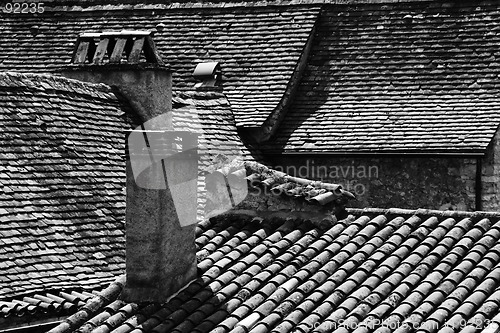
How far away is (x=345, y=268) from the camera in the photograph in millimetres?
10117

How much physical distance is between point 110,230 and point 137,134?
394cm

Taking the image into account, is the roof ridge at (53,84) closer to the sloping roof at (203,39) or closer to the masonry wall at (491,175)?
the sloping roof at (203,39)

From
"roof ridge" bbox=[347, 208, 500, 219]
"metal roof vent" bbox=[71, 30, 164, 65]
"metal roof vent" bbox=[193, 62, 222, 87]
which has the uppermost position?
"metal roof vent" bbox=[71, 30, 164, 65]

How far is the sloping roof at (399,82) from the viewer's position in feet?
60.2

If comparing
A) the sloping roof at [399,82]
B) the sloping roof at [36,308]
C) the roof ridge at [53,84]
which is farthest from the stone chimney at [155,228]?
the sloping roof at [399,82]

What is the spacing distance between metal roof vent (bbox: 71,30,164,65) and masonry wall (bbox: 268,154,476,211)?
356 cm

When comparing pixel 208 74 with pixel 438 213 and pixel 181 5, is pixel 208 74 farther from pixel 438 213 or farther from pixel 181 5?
pixel 438 213

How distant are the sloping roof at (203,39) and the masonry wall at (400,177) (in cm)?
136

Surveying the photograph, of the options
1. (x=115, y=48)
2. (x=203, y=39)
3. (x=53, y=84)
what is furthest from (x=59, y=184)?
(x=203, y=39)

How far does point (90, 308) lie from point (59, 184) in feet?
13.4

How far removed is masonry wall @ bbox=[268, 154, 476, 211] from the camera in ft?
59.5

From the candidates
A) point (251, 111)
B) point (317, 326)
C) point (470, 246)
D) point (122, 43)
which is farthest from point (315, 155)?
point (317, 326)

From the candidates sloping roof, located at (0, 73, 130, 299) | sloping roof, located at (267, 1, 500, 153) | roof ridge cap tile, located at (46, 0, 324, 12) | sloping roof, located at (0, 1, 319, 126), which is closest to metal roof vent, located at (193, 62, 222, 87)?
sloping roof, located at (0, 1, 319, 126)

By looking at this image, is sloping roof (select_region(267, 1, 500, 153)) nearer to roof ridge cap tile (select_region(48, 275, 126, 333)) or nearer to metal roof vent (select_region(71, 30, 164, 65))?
metal roof vent (select_region(71, 30, 164, 65))
